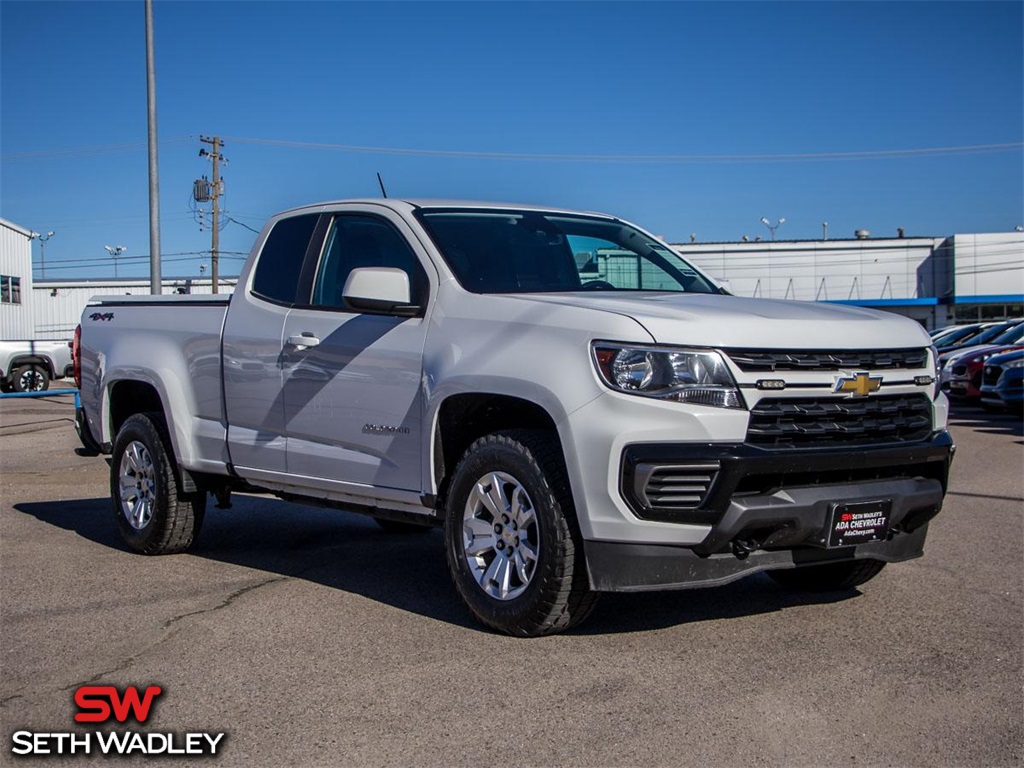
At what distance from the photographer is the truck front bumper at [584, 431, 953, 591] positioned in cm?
468

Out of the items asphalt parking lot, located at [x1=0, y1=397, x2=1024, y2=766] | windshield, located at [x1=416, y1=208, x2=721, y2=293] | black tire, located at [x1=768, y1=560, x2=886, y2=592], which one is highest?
windshield, located at [x1=416, y1=208, x2=721, y2=293]

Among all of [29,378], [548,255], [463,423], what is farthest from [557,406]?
[29,378]

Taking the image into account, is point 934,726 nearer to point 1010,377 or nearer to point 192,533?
point 192,533

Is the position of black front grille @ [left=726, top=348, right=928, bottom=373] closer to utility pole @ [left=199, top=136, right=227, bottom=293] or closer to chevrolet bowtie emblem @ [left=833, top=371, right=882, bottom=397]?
chevrolet bowtie emblem @ [left=833, top=371, right=882, bottom=397]

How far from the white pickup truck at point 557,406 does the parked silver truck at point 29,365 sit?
22018 millimetres

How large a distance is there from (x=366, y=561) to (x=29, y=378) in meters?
22.8

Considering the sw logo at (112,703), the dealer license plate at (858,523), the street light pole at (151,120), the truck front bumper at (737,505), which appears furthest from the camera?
the street light pole at (151,120)

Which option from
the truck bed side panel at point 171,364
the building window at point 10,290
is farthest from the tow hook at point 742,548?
the building window at point 10,290

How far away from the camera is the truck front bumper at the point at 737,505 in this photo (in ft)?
15.3

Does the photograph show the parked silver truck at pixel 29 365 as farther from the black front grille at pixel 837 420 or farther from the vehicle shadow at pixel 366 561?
the black front grille at pixel 837 420

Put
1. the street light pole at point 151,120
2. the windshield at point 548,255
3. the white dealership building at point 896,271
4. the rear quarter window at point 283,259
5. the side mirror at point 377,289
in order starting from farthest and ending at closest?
the white dealership building at point 896,271 → the street light pole at point 151,120 → the rear quarter window at point 283,259 → the windshield at point 548,255 → the side mirror at point 377,289

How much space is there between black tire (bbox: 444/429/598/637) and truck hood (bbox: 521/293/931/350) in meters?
0.67

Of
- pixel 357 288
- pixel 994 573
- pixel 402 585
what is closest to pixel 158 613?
pixel 402 585

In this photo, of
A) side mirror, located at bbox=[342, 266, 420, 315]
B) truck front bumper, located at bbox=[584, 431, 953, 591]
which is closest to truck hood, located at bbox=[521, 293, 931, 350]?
truck front bumper, located at bbox=[584, 431, 953, 591]
